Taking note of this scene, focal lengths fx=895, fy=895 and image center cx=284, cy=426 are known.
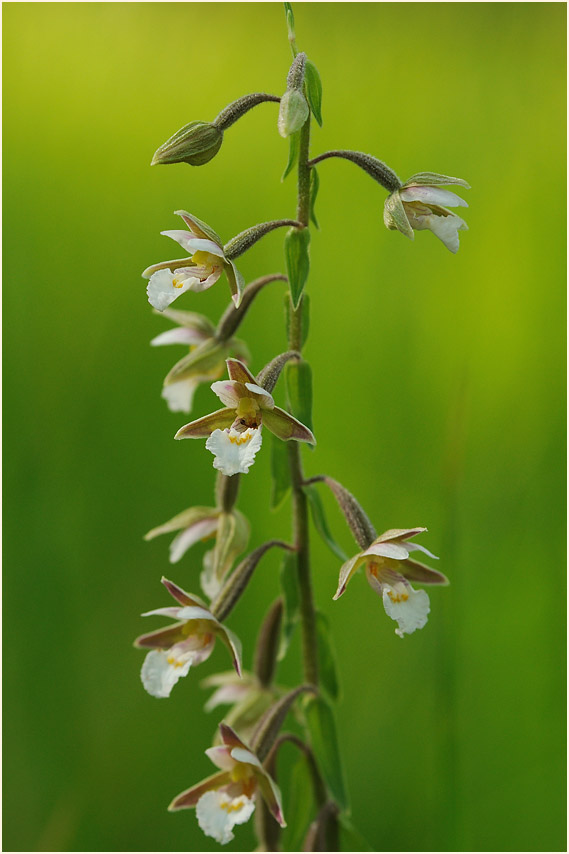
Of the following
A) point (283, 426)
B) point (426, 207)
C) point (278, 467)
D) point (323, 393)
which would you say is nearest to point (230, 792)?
point (278, 467)

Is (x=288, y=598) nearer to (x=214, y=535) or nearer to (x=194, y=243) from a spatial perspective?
(x=214, y=535)

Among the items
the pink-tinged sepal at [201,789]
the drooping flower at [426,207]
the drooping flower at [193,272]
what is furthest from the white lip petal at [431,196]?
the pink-tinged sepal at [201,789]

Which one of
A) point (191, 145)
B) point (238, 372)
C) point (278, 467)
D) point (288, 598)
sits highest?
point (191, 145)

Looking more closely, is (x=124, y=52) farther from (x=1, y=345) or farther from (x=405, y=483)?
(x=405, y=483)

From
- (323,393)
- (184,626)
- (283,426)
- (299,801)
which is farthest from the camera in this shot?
(323,393)

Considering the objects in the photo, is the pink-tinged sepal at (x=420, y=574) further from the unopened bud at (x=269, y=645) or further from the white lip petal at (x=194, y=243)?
the white lip petal at (x=194, y=243)

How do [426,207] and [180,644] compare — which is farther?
[180,644]

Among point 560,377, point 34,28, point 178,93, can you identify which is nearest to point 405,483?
point 560,377
